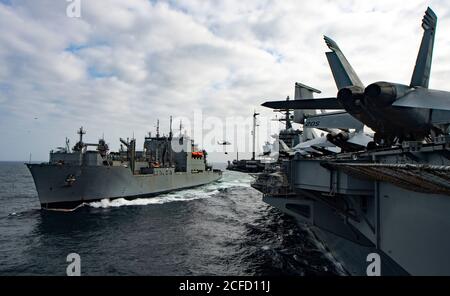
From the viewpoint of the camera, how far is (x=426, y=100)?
960 cm

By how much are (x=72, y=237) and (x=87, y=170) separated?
14.9 meters

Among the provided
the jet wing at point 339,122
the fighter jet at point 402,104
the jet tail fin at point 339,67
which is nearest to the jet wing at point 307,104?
the fighter jet at point 402,104

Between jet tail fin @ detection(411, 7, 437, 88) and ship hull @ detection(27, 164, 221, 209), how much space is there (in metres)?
33.4

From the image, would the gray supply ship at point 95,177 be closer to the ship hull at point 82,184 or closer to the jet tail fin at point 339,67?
the ship hull at point 82,184

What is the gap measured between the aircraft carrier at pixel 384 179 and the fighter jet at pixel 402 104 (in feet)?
0.10

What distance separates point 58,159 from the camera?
34.8 metres

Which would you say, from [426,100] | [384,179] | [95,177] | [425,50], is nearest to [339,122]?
[425,50]

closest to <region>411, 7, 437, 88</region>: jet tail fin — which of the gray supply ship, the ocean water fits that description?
the ocean water

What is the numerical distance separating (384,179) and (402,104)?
15.2 ft

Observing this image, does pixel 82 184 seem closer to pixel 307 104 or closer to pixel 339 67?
pixel 307 104

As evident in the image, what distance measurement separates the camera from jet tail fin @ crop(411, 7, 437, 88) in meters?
11.3

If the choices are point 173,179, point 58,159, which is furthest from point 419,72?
point 173,179

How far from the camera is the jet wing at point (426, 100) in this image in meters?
9.25

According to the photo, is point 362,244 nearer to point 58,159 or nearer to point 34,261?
point 34,261
